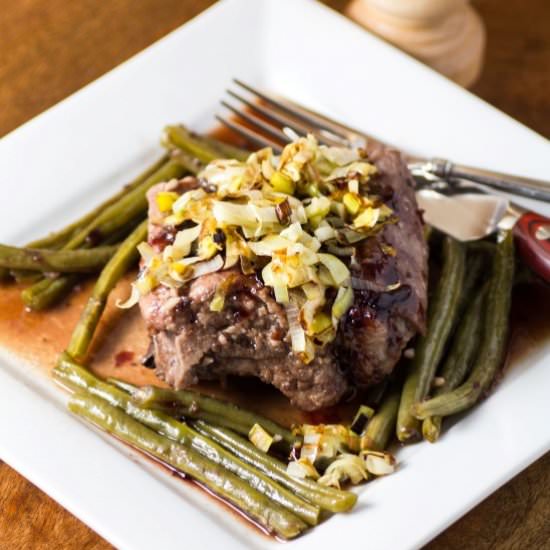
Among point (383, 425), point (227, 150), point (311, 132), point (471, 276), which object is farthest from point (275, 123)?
point (383, 425)

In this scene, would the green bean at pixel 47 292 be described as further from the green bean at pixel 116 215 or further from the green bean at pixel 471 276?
the green bean at pixel 471 276

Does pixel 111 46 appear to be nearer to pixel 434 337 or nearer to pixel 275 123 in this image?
pixel 275 123

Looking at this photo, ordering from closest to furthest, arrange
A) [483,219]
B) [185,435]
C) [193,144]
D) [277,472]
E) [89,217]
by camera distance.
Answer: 1. [277,472]
2. [185,435]
3. [483,219]
4. [89,217]
5. [193,144]

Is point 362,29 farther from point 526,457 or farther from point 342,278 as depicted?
point 526,457

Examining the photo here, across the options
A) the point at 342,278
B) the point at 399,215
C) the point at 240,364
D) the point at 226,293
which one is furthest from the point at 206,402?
the point at 399,215

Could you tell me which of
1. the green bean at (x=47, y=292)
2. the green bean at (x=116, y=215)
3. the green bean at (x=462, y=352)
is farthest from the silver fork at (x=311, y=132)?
the green bean at (x=47, y=292)

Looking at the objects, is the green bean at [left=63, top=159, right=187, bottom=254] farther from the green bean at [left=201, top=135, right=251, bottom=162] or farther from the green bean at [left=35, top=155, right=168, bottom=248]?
the green bean at [left=201, top=135, right=251, bottom=162]
